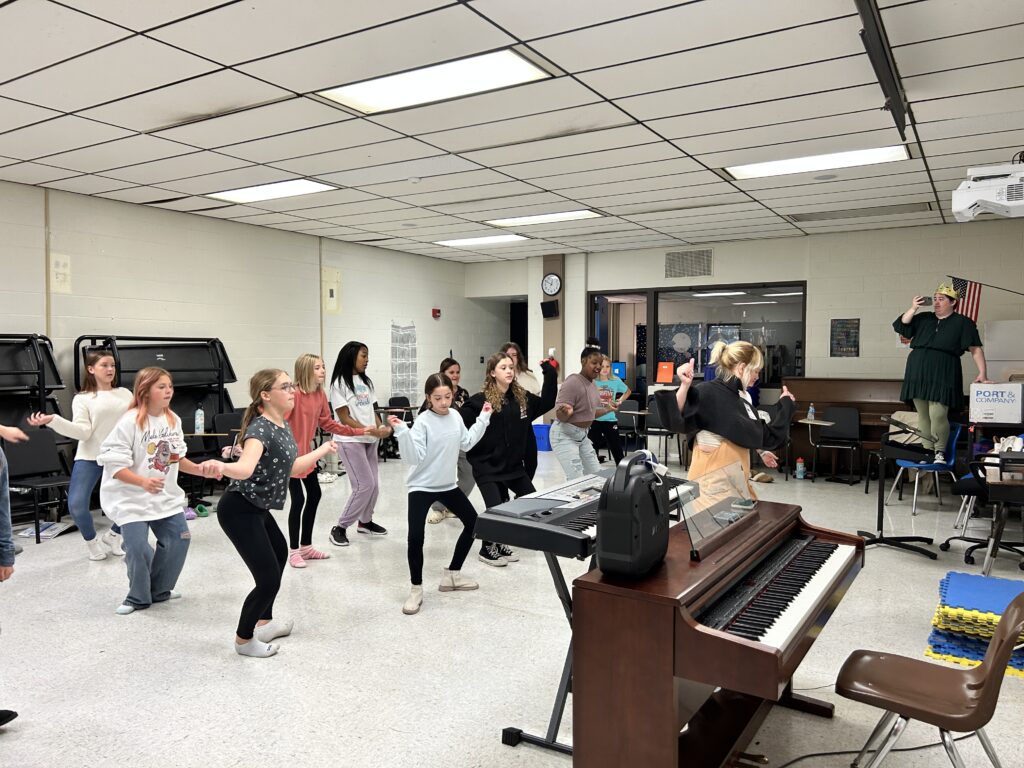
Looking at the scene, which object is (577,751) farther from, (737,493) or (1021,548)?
(1021,548)

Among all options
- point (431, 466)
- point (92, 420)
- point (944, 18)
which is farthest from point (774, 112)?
→ point (92, 420)

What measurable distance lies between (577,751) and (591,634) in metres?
0.33

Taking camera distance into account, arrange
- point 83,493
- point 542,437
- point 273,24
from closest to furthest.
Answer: point 273,24 → point 83,493 → point 542,437

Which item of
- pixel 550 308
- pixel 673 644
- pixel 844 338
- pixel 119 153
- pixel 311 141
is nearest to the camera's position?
pixel 673 644

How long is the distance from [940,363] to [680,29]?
4.37m

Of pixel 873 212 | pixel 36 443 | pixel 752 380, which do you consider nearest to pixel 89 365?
pixel 36 443

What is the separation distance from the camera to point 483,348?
1201cm

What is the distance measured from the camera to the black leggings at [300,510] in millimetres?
4754

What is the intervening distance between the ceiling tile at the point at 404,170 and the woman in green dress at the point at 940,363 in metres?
3.98

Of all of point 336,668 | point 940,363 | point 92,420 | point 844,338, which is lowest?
point 336,668

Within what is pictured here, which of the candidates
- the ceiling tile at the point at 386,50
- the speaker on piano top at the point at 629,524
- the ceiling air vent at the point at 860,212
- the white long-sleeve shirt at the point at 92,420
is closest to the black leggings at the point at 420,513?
the speaker on piano top at the point at 629,524

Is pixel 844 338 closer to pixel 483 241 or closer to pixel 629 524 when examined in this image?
pixel 483 241

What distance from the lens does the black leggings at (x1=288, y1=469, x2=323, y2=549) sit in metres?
4.75

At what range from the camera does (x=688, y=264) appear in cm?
966
